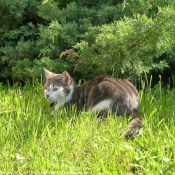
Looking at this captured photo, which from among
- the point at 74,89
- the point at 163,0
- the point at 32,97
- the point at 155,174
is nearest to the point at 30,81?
the point at 32,97

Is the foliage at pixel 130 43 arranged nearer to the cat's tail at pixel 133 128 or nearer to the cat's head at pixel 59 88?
the cat's head at pixel 59 88

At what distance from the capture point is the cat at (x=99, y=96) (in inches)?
163

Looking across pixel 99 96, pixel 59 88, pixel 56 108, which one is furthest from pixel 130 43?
pixel 56 108

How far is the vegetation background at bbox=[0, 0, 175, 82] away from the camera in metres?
4.14

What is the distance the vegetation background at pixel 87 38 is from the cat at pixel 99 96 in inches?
11.2

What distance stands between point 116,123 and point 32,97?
4.49ft

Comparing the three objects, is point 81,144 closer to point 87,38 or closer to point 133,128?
point 133,128

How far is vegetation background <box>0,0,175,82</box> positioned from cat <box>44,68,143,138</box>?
0.28 meters

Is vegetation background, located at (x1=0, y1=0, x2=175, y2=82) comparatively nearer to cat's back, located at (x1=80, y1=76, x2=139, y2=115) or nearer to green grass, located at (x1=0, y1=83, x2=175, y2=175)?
cat's back, located at (x1=80, y1=76, x2=139, y2=115)

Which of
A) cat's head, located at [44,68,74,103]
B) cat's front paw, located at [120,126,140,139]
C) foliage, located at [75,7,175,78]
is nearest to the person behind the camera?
cat's front paw, located at [120,126,140,139]

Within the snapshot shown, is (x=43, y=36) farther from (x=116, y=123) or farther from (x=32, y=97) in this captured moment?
(x=116, y=123)

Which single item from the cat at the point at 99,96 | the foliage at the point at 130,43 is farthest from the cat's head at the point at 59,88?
the foliage at the point at 130,43

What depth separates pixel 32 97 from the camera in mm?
4840

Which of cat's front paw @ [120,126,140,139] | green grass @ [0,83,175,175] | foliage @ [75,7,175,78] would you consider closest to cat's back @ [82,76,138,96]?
foliage @ [75,7,175,78]
